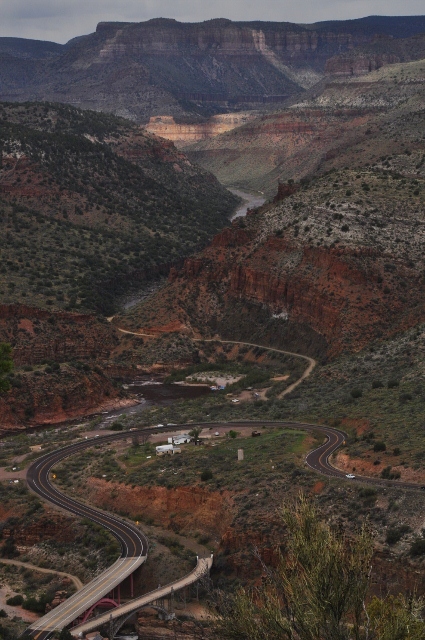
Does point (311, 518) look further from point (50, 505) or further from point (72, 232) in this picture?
point (72, 232)

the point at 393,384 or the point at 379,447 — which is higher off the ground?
the point at 379,447

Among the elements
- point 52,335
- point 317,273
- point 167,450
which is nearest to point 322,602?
point 167,450

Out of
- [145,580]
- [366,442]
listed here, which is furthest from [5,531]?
[366,442]

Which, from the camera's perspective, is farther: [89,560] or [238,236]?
[238,236]

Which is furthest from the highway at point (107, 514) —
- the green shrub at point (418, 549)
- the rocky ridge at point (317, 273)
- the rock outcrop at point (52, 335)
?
the rock outcrop at point (52, 335)

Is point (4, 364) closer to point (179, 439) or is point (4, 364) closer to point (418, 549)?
point (179, 439)

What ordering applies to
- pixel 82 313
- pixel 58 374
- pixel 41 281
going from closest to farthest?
pixel 58 374 → pixel 82 313 → pixel 41 281

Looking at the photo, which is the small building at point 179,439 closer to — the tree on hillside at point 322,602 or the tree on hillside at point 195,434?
the tree on hillside at point 195,434
